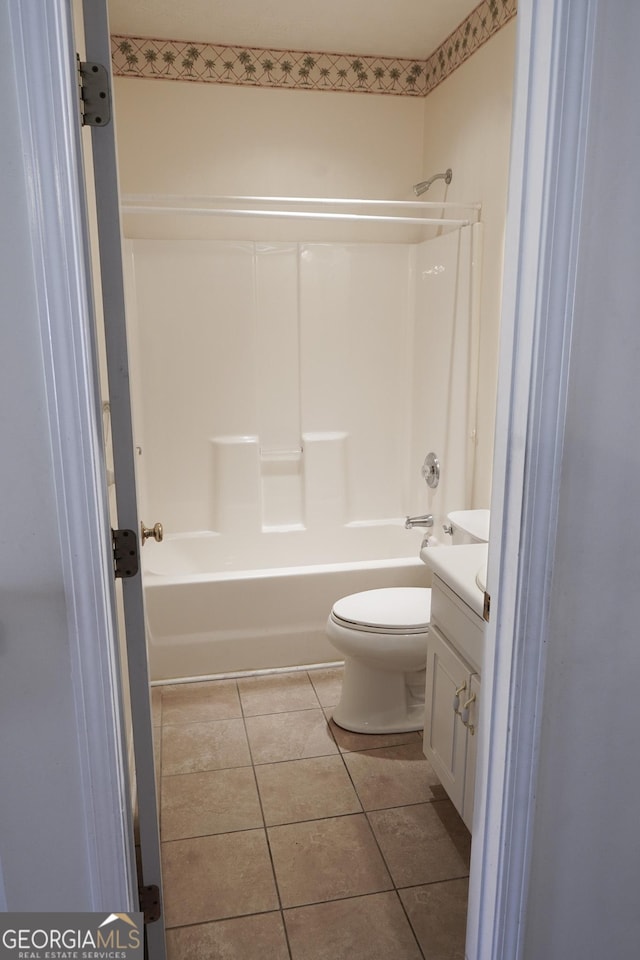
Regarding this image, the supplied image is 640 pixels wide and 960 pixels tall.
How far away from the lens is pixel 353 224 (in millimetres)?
3449

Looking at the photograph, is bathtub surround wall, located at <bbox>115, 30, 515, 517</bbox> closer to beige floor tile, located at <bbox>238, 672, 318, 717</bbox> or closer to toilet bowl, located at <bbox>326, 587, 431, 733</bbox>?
toilet bowl, located at <bbox>326, 587, 431, 733</bbox>

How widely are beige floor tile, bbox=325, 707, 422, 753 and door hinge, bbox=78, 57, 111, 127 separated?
203 cm

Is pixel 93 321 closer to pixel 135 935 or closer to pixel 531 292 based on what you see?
pixel 531 292

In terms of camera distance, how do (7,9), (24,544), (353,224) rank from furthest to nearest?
(353,224) → (24,544) → (7,9)

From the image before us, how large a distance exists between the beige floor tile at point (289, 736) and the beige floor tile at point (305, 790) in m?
0.04

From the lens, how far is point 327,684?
2795mm

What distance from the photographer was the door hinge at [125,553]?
1.20 m

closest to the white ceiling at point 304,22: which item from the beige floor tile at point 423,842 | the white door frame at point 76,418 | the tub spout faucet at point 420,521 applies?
the tub spout faucet at point 420,521

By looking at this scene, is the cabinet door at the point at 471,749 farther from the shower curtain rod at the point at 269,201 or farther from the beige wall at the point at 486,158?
the shower curtain rod at the point at 269,201

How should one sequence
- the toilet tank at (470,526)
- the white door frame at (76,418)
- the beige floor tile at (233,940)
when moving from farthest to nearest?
the toilet tank at (470,526) → the beige floor tile at (233,940) → the white door frame at (76,418)

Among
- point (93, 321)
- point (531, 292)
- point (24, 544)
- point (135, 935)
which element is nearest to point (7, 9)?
point (93, 321)

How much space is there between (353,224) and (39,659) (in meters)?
2.91

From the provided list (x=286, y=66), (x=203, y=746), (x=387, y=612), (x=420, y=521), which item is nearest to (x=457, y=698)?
(x=387, y=612)

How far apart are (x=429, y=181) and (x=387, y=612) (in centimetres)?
201
